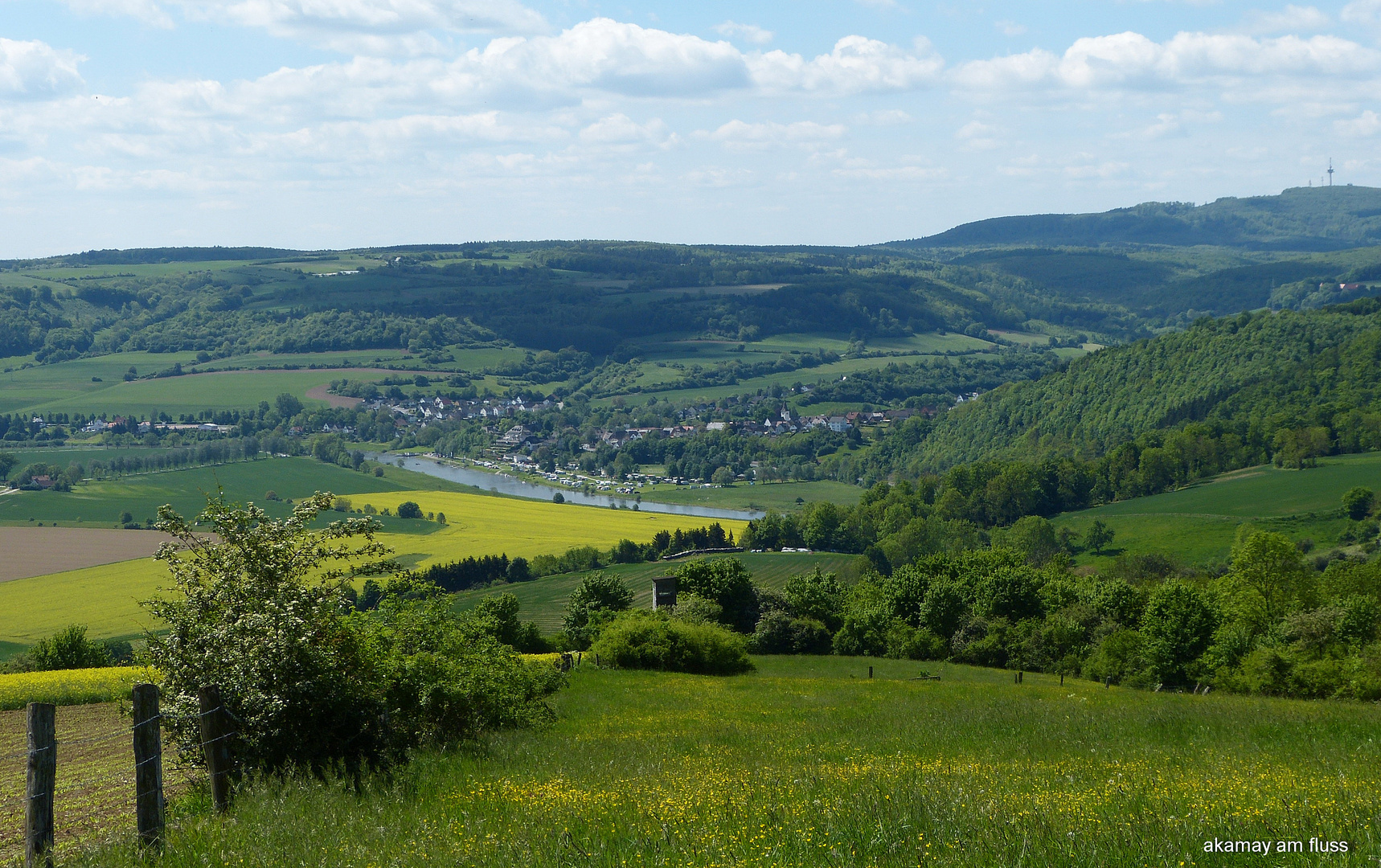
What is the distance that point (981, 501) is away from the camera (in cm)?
13288

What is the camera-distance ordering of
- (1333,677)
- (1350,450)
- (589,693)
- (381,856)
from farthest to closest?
(1350,450) → (1333,677) → (589,693) → (381,856)

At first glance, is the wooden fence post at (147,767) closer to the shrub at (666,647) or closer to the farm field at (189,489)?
the shrub at (666,647)

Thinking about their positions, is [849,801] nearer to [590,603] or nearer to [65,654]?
[65,654]

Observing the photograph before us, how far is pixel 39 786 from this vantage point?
8.78 meters

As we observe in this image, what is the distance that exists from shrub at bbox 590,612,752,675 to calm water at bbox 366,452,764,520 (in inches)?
3968

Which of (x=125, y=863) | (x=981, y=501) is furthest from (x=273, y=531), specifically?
(x=981, y=501)

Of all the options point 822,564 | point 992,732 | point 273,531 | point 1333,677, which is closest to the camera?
point 273,531

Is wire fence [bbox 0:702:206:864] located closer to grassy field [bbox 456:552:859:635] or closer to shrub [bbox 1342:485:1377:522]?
grassy field [bbox 456:552:859:635]

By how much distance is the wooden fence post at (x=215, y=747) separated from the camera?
10930 millimetres

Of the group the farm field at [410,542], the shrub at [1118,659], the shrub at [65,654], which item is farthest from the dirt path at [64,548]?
the shrub at [1118,659]

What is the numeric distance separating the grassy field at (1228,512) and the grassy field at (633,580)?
27590 mm

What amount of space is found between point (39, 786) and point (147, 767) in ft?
3.23

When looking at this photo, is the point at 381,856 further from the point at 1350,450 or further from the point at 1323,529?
the point at 1350,450

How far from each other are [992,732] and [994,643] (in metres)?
37.3
